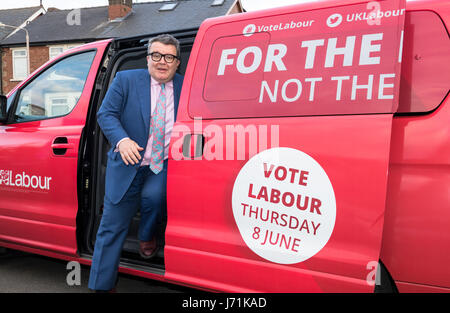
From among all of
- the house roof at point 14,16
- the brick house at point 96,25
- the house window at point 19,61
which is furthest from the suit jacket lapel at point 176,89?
the house roof at point 14,16

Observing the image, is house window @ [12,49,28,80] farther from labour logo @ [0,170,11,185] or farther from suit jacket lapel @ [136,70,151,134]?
suit jacket lapel @ [136,70,151,134]

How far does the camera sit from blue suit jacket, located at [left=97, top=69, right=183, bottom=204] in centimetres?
248

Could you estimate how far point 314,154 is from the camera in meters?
1.87

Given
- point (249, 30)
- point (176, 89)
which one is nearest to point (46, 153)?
point (176, 89)

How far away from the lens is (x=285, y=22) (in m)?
2.09

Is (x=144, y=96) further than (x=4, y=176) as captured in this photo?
No

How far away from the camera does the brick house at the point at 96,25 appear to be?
68.5 ft

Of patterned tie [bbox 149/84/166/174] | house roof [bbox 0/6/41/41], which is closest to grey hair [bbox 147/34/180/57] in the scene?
patterned tie [bbox 149/84/166/174]

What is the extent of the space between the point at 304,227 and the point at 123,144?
1138mm

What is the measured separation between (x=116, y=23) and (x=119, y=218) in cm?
2126

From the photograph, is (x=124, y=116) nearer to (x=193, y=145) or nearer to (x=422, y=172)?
(x=193, y=145)

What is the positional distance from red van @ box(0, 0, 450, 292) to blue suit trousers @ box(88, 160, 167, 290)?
0.17 meters
